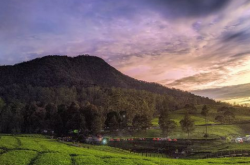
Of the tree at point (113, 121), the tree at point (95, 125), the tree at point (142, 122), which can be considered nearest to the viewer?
the tree at point (95, 125)

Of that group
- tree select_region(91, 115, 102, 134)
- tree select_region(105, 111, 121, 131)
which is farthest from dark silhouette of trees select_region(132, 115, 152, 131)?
tree select_region(91, 115, 102, 134)

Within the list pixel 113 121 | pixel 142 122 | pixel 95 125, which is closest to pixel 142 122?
pixel 142 122

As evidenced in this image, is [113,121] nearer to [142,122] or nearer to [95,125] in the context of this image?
[95,125]

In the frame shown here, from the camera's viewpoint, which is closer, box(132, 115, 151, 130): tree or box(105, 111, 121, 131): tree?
box(132, 115, 151, 130): tree

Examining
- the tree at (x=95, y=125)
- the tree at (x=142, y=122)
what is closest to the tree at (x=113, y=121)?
the tree at (x=142, y=122)

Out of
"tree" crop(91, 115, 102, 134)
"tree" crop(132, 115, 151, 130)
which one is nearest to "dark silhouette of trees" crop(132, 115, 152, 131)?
"tree" crop(132, 115, 151, 130)

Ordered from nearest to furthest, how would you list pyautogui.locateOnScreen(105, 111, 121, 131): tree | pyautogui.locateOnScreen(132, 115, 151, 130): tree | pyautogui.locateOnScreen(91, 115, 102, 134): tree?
pyautogui.locateOnScreen(91, 115, 102, 134): tree
pyautogui.locateOnScreen(132, 115, 151, 130): tree
pyautogui.locateOnScreen(105, 111, 121, 131): tree

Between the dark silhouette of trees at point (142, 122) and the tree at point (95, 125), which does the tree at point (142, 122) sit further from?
Result: the tree at point (95, 125)

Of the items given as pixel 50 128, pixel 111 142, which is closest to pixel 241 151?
pixel 111 142

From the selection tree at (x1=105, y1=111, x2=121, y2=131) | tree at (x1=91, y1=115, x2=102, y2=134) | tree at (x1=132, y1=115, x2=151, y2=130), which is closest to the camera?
tree at (x1=91, y1=115, x2=102, y2=134)

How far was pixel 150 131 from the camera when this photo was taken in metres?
156

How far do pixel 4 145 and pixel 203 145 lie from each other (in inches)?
3434

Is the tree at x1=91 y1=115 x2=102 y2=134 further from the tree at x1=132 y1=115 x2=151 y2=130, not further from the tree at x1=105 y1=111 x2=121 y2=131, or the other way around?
the tree at x1=132 y1=115 x2=151 y2=130

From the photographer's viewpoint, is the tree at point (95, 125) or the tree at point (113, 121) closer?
the tree at point (95, 125)
